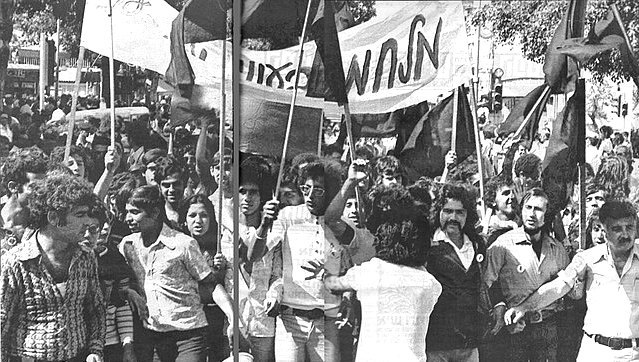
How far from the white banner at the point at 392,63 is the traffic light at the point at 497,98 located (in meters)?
0.16

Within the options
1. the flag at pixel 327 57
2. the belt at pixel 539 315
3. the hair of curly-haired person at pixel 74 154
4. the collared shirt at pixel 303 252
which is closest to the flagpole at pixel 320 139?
the flag at pixel 327 57

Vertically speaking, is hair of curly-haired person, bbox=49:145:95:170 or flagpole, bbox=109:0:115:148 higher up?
flagpole, bbox=109:0:115:148

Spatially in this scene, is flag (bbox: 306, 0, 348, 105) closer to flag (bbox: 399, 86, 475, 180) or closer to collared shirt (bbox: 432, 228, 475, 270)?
flag (bbox: 399, 86, 475, 180)

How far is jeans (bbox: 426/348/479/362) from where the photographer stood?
535 centimetres

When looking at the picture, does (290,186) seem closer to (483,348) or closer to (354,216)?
(354,216)

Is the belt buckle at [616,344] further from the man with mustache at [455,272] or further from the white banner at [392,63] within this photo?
the white banner at [392,63]

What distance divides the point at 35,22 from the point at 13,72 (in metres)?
0.28

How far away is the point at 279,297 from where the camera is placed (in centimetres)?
530

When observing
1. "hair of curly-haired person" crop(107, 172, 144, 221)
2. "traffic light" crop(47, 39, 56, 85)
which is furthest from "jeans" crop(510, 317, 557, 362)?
"traffic light" crop(47, 39, 56, 85)

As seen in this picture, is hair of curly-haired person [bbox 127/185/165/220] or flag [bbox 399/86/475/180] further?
flag [bbox 399/86/475/180]

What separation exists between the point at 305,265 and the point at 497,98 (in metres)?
1.38

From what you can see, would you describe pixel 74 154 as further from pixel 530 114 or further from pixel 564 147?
pixel 564 147

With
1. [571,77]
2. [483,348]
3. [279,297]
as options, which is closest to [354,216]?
[279,297]

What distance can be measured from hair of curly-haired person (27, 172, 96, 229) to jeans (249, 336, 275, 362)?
114cm
